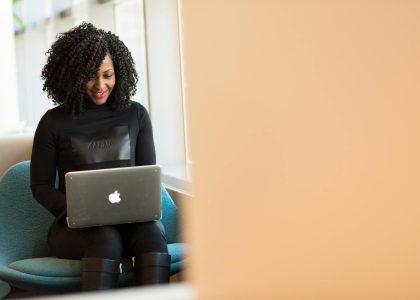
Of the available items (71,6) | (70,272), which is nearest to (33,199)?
(70,272)

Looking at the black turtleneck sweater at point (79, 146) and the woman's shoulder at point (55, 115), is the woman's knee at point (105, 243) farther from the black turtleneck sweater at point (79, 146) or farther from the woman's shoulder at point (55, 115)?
the woman's shoulder at point (55, 115)

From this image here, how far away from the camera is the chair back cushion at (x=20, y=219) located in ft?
9.00

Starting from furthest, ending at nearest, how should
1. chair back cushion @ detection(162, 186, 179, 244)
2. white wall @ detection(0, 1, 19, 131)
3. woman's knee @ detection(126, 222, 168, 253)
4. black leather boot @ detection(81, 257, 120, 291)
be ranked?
white wall @ detection(0, 1, 19, 131)
chair back cushion @ detection(162, 186, 179, 244)
woman's knee @ detection(126, 222, 168, 253)
black leather boot @ detection(81, 257, 120, 291)

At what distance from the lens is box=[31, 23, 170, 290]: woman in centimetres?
254

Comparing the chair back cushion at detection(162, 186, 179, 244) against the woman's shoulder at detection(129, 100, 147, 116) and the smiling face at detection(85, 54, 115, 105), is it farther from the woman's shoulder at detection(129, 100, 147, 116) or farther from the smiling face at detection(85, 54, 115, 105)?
the smiling face at detection(85, 54, 115, 105)

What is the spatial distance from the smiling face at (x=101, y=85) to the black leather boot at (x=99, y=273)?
61 centimetres

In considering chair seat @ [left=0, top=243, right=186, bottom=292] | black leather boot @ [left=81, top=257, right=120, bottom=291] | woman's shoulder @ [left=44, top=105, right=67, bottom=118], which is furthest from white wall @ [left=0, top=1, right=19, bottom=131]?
black leather boot @ [left=81, top=257, right=120, bottom=291]

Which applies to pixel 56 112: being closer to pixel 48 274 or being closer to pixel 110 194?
pixel 110 194

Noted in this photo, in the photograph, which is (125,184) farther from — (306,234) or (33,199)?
(306,234)

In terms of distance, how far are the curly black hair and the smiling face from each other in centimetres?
2

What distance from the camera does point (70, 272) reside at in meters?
2.53

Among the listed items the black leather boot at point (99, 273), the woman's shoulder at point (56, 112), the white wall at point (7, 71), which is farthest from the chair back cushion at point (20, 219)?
the white wall at point (7, 71)

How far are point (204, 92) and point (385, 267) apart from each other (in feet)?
0.44

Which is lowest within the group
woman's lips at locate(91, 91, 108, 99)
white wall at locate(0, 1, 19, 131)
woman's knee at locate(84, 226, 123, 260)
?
woman's knee at locate(84, 226, 123, 260)
